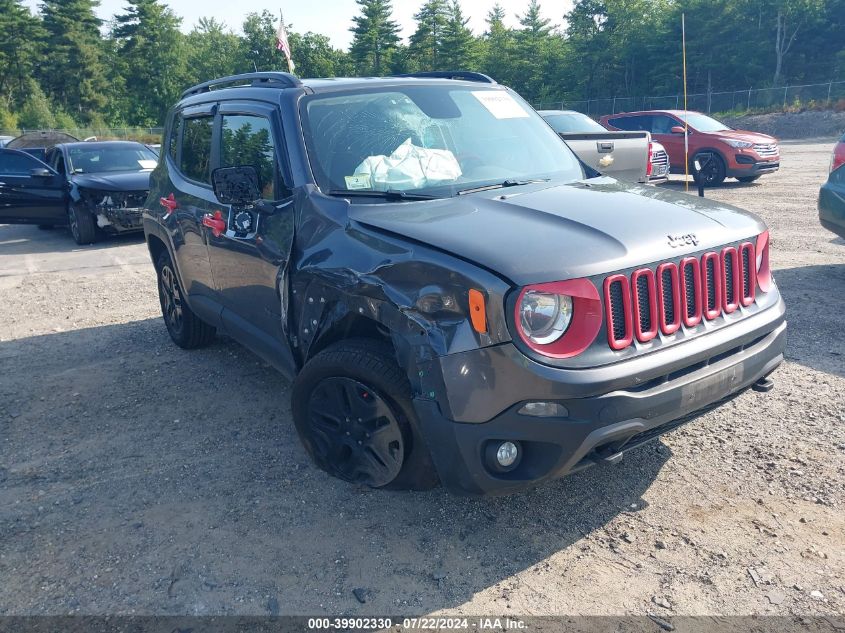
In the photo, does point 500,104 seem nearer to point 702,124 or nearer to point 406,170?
point 406,170

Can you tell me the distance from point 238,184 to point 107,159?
9.97 meters

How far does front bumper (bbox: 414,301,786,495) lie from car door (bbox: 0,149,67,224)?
11.4 m

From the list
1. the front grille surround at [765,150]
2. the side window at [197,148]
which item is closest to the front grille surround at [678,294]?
the side window at [197,148]

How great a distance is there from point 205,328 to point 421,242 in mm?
3394

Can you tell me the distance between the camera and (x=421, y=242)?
2.91 metres

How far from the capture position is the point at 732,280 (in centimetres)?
323

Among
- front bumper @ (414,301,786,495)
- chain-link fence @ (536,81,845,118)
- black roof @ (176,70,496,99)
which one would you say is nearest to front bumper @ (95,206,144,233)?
black roof @ (176,70,496,99)

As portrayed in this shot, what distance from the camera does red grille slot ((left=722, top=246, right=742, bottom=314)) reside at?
125 inches

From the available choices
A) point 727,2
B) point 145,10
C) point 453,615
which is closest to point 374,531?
point 453,615

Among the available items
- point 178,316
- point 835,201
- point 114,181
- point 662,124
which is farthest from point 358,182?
point 662,124

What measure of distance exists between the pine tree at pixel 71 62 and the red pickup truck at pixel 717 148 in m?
63.7

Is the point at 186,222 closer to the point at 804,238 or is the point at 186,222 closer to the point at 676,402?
the point at 676,402

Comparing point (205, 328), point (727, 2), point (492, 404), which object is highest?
point (727, 2)

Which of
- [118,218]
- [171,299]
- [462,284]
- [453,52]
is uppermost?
[453,52]
